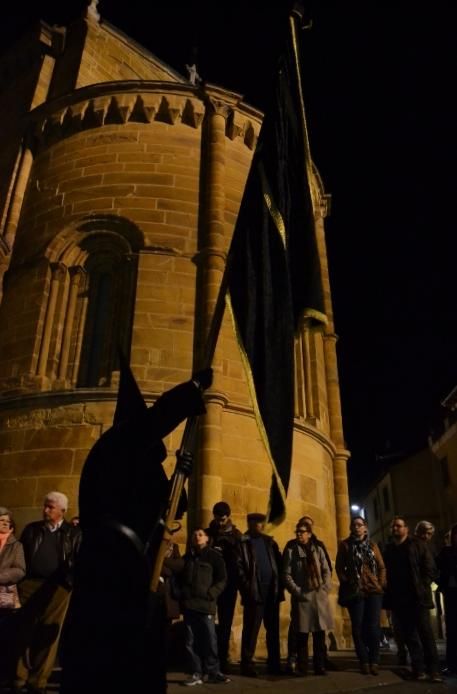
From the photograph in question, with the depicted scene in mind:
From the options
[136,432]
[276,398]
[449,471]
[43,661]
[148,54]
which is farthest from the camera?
[449,471]

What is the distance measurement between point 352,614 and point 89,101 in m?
11.3

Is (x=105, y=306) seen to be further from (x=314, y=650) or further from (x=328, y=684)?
(x=328, y=684)

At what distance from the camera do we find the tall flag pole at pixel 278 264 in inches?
140

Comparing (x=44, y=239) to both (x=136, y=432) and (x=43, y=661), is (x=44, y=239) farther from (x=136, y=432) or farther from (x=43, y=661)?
(x=136, y=432)

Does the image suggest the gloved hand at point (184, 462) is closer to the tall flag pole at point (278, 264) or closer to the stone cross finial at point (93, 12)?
the tall flag pole at point (278, 264)

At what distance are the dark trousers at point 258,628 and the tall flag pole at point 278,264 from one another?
3.72 m

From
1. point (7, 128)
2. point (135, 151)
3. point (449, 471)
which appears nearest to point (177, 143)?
point (135, 151)

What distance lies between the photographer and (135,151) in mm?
12023

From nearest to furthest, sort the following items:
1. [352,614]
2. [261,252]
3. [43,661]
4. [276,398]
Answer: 1. [276,398]
2. [261,252]
3. [43,661]
4. [352,614]

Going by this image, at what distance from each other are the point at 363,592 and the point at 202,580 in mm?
1971

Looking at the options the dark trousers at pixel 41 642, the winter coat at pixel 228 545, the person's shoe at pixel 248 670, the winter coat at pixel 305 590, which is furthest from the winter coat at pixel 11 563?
the winter coat at pixel 305 590

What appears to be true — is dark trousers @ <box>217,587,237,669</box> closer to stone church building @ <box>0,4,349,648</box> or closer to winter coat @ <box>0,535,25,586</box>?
stone church building @ <box>0,4,349,648</box>

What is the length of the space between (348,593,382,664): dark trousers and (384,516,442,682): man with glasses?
279 millimetres

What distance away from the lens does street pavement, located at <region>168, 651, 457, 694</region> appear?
17.0 feet
